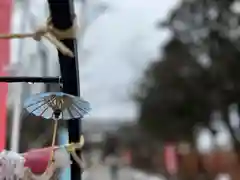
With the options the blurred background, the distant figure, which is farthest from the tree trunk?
the distant figure

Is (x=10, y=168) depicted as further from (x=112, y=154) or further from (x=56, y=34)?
(x=112, y=154)

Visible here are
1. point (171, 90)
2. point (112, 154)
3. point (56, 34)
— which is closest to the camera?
point (56, 34)

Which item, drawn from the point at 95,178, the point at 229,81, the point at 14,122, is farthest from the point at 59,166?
the point at 229,81

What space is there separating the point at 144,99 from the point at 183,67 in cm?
35

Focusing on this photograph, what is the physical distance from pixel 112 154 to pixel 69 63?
2.45 metres

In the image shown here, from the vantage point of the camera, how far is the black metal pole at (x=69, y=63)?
0.22m

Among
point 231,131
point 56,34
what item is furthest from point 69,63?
point 231,131

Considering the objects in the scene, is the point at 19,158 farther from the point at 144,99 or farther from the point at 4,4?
the point at 144,99

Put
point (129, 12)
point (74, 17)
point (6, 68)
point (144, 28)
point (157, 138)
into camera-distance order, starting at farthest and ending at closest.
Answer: point (157, 138) → point (144, 28) → point (129, 12) → point (6, 68) → point (74, 17)

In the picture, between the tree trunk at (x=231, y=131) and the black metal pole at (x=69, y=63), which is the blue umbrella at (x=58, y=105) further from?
the tree trunk at (x=231, y=131)

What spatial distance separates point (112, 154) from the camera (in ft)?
8.82

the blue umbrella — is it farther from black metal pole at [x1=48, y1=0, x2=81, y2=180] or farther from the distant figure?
the distant figure

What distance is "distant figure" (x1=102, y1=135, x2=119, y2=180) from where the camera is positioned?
2443mm

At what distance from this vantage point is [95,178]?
1.97 m
